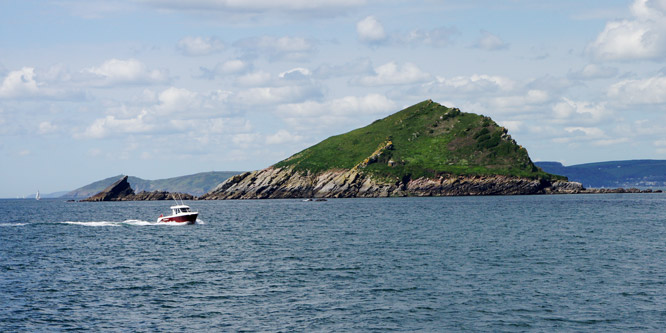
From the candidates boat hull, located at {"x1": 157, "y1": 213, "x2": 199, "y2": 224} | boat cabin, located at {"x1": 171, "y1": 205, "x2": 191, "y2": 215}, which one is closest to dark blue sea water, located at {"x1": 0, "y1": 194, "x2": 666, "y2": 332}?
boat hull, located at {"x1": 157, "y1": 213, "x2": 199, "y2": 224}

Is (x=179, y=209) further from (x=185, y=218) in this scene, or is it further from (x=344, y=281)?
(x=344, y=281)

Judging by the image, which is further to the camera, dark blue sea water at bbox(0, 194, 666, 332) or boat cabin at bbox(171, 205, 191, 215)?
boat cabin at bbox(171, 205, 191, 215)

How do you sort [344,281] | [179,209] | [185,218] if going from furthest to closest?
[179,209]
[185,218]
[344,281]

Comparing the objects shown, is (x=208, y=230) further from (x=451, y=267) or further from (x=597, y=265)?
(x=597, y=265)

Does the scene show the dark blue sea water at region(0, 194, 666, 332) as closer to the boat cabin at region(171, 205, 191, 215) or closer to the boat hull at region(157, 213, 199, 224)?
the boat hull at region(157, 213, 199, 224)

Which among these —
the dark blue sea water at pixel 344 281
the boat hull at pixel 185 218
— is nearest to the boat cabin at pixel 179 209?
the boat hull at pixel 185 218

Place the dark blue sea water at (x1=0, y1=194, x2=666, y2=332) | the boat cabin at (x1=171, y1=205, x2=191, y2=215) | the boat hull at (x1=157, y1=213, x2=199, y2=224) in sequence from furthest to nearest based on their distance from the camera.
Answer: the boat cabin at (x1=171, y1=205, x2=191, y2=215)
the boat hull at (x1=157, y1=213, x2=199, y2=224)
the dark blue sea water at (x1=0, y1=194, x2=666, y2=332)

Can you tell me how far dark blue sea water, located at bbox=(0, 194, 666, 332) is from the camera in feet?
133

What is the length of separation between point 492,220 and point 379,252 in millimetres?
53920

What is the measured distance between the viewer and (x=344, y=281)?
54500mm

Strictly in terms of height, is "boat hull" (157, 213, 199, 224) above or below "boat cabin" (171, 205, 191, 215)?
below

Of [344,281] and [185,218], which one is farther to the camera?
[185,218]

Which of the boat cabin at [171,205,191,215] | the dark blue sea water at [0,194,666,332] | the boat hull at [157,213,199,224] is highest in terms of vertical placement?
the boat cabin at [171,205,191,215]

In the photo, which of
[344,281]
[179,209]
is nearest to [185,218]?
[179,209]
